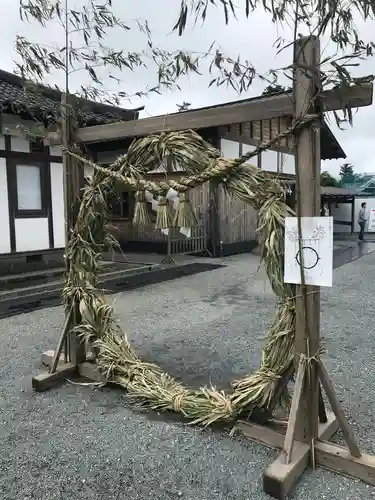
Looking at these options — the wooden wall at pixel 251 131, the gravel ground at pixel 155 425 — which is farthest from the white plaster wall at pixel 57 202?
the wooden wall at pixel 251 131

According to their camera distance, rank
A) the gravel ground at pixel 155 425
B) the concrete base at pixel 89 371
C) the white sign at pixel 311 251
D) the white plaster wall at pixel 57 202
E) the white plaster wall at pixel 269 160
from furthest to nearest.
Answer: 1. the white plaster wall at pixel 269 160
2. the white plaster wall at pixel 57 202
3. the concrete base at pixel 89 371
4. the white sign at pixel 311 251
5. the gravel ground at pixel 155 425

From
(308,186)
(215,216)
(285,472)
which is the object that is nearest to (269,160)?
(215,216)

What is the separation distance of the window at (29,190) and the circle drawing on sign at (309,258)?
721cm

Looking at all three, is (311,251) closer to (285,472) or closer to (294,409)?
(294,409)

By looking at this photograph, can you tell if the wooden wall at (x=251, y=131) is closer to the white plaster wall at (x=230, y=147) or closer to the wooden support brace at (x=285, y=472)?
the white plaster wall at (x=230, y=147)

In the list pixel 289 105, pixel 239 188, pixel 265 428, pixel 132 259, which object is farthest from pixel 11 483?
pixel 132 259

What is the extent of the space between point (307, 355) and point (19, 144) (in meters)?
7.58

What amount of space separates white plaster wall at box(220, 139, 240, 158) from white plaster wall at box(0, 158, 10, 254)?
539 centimetres

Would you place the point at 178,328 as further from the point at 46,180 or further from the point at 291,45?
the point at 46,180

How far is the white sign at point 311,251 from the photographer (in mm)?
2244

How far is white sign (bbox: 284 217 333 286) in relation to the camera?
88.4 inches

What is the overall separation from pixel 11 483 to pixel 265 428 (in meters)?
1.42

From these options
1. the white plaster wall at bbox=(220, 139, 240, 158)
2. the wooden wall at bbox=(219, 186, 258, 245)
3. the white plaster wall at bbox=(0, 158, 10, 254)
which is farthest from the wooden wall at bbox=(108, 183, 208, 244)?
the white plaster wall at bbox=(0, 158, 10, 254)

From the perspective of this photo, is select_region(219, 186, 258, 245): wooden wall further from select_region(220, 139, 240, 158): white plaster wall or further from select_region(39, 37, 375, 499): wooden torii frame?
select_region(39, 37, 375, 499): wooden torii frame
